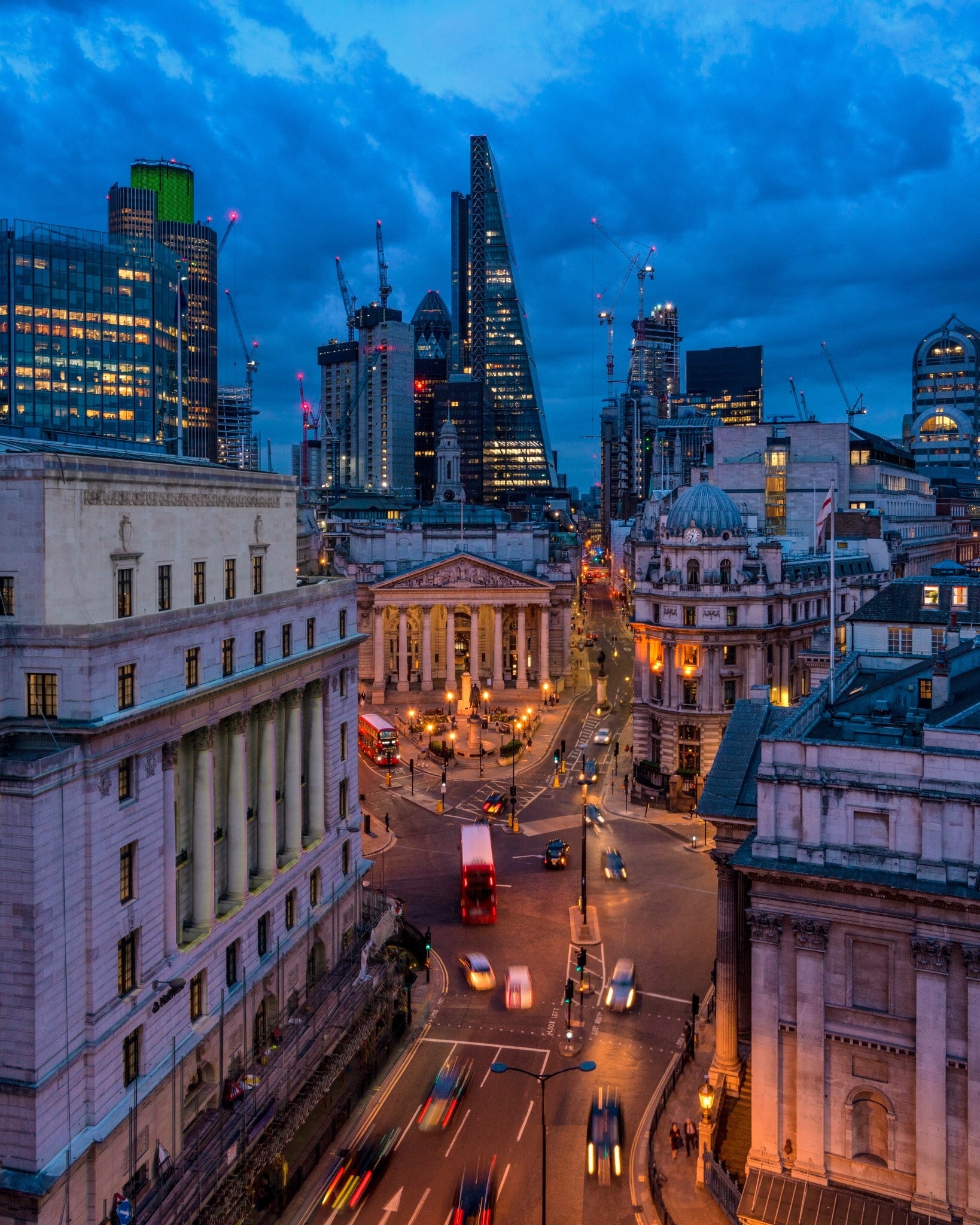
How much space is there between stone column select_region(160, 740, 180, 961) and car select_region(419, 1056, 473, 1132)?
13.3 m

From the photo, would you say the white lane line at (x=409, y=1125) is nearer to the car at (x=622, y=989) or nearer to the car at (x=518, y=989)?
the car at (x=518, y=989)

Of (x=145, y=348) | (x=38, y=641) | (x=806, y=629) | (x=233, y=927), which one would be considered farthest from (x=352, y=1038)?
(x=145, y=348)

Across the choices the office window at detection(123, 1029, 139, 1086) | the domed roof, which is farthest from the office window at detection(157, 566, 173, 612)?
the domed roof

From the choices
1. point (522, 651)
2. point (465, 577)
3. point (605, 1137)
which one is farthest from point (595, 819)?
point (465, 577)

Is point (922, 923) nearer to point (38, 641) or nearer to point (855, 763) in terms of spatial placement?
point (855, 763)

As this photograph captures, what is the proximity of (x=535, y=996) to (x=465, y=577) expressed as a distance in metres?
86.5

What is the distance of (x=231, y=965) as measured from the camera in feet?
144

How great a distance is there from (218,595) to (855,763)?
2676cm

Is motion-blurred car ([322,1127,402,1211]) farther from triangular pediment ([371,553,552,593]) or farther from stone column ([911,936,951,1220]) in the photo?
triangular pediment ([371,553,552,593])

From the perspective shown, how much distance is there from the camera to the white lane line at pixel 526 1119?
41906 mm

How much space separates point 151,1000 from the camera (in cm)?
3625

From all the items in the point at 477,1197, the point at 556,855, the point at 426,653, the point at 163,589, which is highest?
the point at 163,589

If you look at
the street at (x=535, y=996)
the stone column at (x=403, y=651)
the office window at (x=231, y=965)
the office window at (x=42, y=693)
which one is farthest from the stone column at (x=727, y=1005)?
the stone column at (x=403, y=651)

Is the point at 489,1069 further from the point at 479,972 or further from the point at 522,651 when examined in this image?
the point at 522,651
